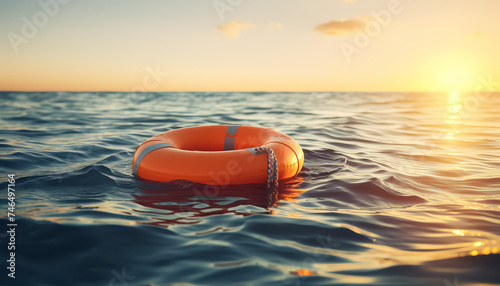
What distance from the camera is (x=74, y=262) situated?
233 centimetres

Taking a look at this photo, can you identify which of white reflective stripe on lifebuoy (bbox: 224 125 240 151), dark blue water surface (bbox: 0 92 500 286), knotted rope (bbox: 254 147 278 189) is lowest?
dark blue water surface (bbox: 0 92 500 286)

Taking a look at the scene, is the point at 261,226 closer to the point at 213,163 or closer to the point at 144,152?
the point at 213,163

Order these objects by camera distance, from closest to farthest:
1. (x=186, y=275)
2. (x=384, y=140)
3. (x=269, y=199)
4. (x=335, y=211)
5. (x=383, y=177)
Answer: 1. (x=186, y=275)
2. (x=335, y=211)
3. (x=269, y=199)
4. (x=383, y=177)
5. (x=384, y=140)

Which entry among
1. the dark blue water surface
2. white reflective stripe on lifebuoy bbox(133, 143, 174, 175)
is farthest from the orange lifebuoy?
the dark blue water surface

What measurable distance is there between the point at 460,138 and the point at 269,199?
6.74 meters

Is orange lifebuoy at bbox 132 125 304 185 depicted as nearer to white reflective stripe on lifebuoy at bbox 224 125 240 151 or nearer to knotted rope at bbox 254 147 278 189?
knotted rope at bbox 254 147 278 189

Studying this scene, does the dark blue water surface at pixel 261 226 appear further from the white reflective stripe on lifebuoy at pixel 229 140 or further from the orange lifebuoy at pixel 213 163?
the white reflective stripe on lifebuoy at pixel 229 140

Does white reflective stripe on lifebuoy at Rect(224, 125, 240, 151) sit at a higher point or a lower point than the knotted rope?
higher

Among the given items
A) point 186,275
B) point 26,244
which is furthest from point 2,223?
point 186,275

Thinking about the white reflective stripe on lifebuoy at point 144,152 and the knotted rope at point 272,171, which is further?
the white reflective stripe on lifebuoy at point 144,152

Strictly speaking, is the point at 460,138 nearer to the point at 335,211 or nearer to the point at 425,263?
the point at 335,211

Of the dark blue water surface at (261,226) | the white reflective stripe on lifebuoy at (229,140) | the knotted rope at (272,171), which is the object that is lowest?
the dark blue water surface at (261,226)

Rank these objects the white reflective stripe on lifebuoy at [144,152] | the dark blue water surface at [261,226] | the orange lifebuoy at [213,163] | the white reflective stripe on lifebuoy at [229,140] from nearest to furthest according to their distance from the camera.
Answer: the dark blue water surface at [261,226], the orange lifebuoy at [213,163], the white reflective stripe on lifebuoy at [144,152], the white reflective stripe on lifebuoy at [229,140]

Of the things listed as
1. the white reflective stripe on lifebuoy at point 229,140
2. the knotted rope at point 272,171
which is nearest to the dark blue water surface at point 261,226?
the knotted rope at point 272,171
